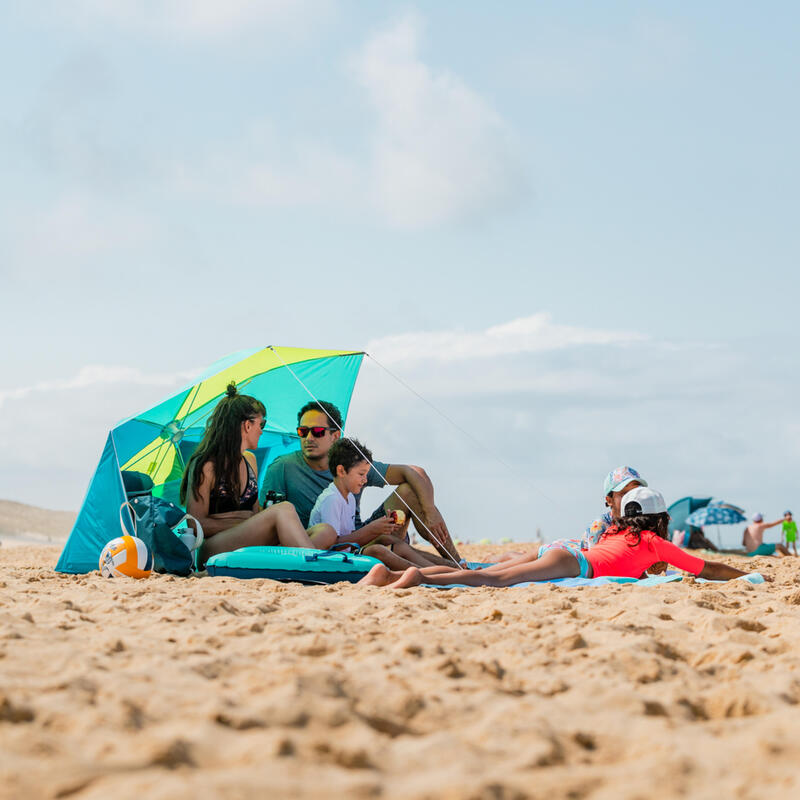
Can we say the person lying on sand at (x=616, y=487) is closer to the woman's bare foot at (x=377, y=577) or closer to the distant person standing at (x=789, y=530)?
the woman's bare foot at (x=377, y=577)

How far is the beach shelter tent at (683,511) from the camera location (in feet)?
46.9

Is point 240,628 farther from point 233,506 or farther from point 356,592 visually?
point 233,506

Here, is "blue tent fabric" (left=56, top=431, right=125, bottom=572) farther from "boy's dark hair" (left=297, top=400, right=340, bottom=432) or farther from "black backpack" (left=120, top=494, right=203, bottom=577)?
"boy's dark hair" (left=297, top=400, right=340, bottom=432)

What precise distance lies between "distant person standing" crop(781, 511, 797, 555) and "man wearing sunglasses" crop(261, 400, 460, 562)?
9.95 metres

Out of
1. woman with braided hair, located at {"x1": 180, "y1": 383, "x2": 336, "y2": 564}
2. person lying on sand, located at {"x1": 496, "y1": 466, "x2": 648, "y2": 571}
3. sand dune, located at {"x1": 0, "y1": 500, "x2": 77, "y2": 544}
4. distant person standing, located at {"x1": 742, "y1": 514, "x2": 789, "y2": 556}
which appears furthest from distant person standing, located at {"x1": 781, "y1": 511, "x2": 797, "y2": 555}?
sand dune, located at {"x1": 0, "y1": 500, "x2": 77, "y2": 544}

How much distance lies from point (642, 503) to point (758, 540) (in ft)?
34.4

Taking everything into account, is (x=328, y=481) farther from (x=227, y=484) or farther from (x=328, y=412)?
(x=227, y=484)

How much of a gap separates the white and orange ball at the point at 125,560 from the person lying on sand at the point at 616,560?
1.48 m

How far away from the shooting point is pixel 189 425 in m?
7.04

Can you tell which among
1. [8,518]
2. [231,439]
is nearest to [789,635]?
[231,439]

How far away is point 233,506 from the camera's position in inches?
228

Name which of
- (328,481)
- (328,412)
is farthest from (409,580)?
(328,412)

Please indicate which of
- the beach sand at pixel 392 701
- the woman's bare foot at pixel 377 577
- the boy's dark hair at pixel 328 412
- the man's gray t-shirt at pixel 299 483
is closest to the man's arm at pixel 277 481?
the man's gray t-shirt at pixel 299 483

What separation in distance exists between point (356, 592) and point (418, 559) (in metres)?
1.69
